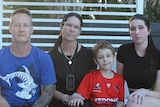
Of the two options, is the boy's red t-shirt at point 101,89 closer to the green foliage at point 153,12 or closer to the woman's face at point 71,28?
the woman's face at point 71,28

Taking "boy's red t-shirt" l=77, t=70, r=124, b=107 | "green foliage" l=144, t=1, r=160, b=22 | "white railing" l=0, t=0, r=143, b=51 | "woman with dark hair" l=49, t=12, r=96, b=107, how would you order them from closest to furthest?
"boy's red t-shirt" l=77, t=70, r=124, b=107 → "woman with dark hair" l=49, t=12, r=96, b=107 → "white railing" l=0, t=0, r=143, b=51 → "green foliage" l=144, t=1, r=160, b=22

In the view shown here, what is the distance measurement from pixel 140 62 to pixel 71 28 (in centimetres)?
72

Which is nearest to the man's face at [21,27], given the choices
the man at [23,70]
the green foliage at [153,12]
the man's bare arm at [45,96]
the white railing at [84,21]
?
the man at [23,70]

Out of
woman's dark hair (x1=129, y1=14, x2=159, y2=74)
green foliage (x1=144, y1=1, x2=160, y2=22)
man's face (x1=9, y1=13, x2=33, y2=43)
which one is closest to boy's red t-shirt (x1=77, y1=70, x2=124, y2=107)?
woman's dark hair (x1=129, y1=14, x2=159, y2=74)

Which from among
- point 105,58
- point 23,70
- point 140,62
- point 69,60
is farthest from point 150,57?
point 23,70

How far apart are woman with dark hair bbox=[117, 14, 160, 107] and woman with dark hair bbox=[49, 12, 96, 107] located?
1.08 ft

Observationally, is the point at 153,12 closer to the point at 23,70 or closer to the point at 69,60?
the point at 69,60

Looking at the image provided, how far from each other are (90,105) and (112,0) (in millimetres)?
2717

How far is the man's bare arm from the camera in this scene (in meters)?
3.01

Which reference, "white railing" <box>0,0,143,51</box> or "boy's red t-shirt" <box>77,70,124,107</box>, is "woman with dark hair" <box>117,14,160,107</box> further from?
"white railing" <box>0,0,143,51</box>

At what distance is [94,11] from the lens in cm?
541

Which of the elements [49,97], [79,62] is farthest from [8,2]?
[49,97]

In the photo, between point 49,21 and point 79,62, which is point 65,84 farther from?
point 49,21

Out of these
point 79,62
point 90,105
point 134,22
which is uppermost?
point 134,22
